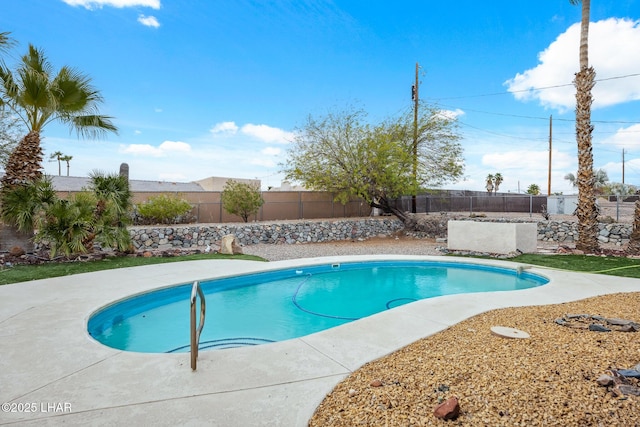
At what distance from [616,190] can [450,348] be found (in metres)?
47.0

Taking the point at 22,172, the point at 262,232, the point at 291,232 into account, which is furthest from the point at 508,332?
the point at 291,232

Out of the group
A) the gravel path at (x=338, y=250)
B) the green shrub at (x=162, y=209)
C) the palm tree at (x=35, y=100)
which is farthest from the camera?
the green shrub at (x=162, y=209)

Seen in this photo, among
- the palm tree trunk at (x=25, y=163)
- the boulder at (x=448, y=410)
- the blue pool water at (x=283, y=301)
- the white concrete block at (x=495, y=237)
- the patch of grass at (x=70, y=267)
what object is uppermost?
the palm tree trunk at (x=25, y=163)

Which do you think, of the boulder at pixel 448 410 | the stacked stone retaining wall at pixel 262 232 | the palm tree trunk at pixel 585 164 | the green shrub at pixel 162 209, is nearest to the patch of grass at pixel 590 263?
the palm tree trunk at pixel 585 164

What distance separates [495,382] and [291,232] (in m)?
13.6

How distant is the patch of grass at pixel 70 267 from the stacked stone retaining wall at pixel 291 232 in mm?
3265

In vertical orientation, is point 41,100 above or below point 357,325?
above

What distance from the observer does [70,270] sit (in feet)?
26.2

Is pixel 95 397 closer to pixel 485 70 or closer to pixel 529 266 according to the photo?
pixel 529 266

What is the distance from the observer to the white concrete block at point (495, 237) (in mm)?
11180

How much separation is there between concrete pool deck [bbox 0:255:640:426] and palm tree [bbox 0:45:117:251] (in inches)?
197

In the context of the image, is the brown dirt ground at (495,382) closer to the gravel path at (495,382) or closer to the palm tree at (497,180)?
the gravel path at (495,382)

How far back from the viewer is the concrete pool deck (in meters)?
2.54

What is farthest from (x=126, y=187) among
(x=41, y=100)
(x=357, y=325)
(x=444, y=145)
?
(x=444, y=145)
